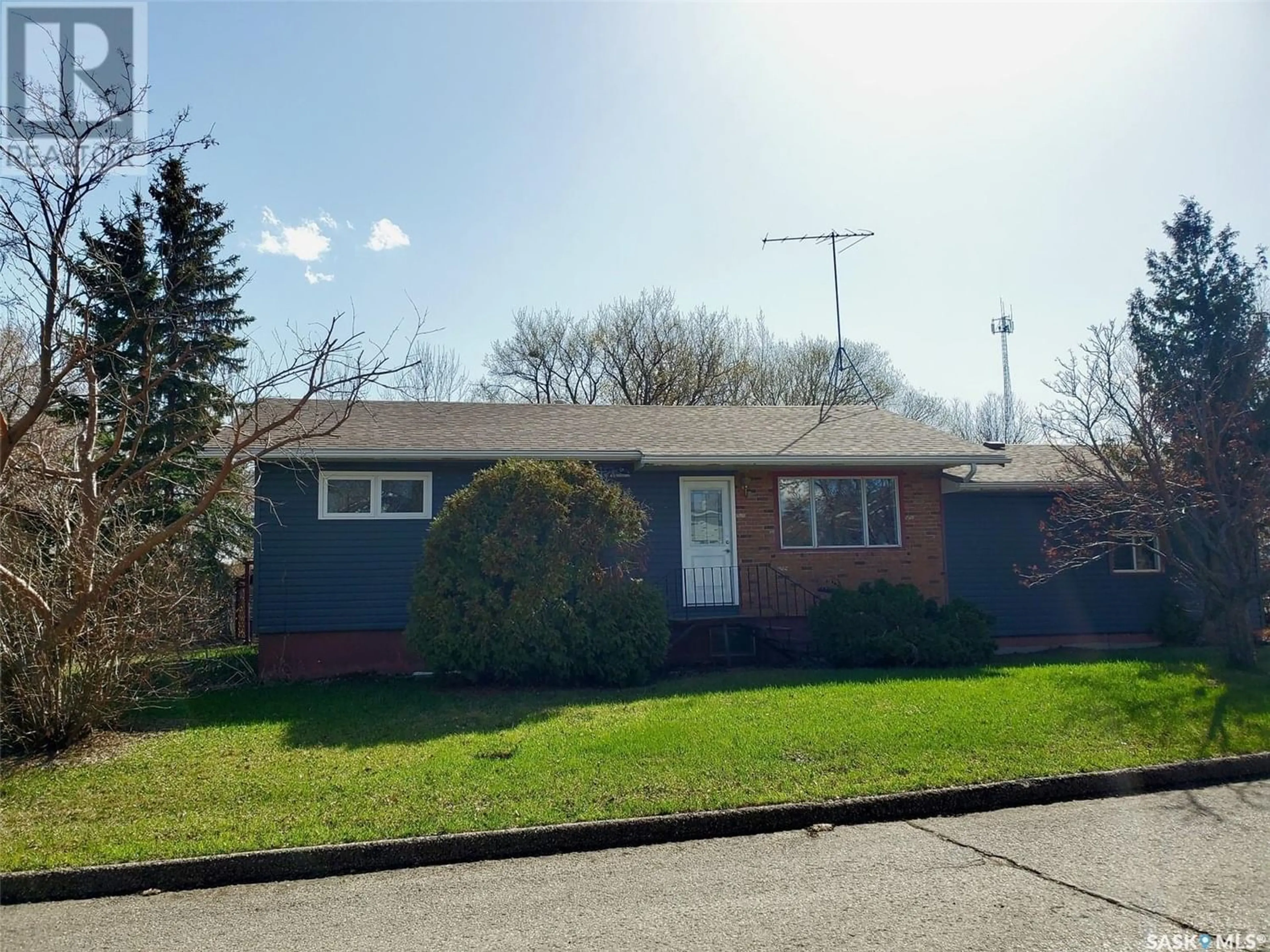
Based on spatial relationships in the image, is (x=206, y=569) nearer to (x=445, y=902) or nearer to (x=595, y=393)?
(x=445, y=902)

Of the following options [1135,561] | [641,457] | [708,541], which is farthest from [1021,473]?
[641,457]

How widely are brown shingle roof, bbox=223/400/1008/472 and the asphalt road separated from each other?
8.04 m

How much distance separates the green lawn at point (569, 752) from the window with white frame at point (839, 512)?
4.15 metres

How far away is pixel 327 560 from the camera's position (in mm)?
13102

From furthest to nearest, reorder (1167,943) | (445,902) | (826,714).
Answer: (826,714) → (445,902) → (1167,943)

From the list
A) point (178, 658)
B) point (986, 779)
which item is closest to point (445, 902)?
point (986, 779)

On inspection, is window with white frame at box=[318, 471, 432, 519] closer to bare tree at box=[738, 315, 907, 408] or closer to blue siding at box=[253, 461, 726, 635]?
blue siding at box=[253, 461, 726, 635]

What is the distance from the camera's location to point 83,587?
24.8ft

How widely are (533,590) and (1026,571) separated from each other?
924cm

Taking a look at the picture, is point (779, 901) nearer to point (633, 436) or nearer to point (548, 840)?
point (548, 840)

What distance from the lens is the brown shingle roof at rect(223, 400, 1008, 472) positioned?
13453 mm

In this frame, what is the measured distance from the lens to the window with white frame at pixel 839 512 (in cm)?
1473

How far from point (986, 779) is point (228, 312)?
565 inches

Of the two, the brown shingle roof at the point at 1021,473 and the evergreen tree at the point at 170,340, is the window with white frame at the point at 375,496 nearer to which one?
the evergreen tree at the point at 170,340
